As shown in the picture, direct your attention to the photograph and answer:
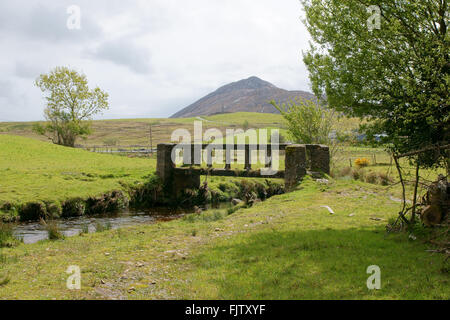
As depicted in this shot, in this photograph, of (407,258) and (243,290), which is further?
(407,258)

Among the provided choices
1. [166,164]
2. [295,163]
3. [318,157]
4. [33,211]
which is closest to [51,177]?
[33,211]

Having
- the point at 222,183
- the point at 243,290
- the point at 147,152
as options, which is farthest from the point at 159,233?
the point at 147,152

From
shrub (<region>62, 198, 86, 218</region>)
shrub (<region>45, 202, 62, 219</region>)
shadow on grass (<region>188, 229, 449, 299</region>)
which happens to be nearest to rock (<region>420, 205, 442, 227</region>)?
shadow on grass (<region>188, 229, 449, 299</region>)

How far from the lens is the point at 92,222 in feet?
59.5

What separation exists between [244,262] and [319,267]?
5.53ft

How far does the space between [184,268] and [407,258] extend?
187 inches

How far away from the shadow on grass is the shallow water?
325 inches

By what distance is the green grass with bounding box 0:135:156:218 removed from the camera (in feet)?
66.8

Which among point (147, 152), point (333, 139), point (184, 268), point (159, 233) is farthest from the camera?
point (147, 152)

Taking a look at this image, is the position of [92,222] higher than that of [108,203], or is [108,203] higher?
[108,203]

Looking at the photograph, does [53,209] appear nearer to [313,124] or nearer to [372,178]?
[372,178]

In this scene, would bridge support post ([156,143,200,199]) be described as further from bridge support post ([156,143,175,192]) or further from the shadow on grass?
the shadow on grass

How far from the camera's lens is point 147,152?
5941 centimetres
